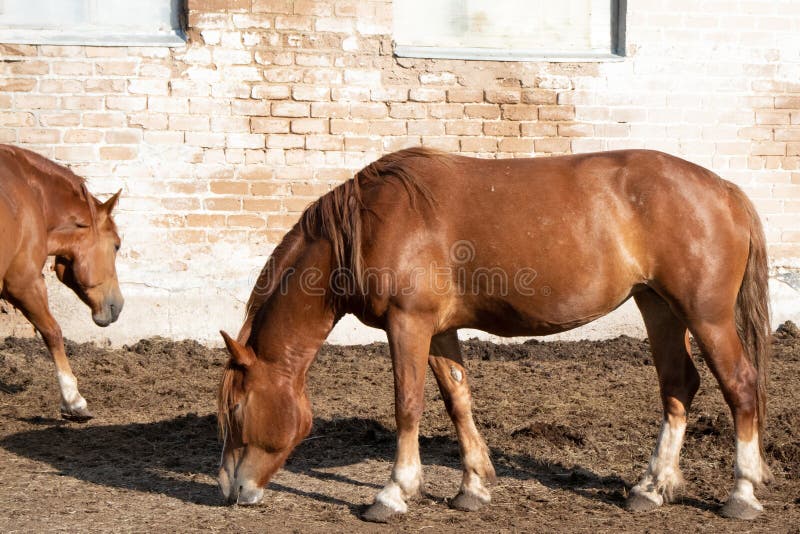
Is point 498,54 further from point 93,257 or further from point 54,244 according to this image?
point 54,244

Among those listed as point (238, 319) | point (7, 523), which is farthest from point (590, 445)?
point (238, 319)

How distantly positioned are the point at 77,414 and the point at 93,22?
384cm

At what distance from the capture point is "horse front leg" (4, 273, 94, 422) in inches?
245

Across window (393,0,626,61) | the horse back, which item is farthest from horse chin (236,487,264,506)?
window (393,0,626,61)

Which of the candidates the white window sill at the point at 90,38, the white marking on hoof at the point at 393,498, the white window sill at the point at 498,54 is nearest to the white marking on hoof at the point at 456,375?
the white marking on hoof at the point at 393,498

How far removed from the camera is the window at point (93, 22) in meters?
8.14

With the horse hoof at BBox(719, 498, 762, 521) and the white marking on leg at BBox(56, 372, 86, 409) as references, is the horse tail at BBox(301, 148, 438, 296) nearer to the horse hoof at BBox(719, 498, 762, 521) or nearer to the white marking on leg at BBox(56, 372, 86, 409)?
the horse hoof at BBox(719, 498, 762, 521)

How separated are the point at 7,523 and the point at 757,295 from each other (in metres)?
3.72

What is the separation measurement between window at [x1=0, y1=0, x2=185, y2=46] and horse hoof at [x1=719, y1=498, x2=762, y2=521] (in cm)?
611

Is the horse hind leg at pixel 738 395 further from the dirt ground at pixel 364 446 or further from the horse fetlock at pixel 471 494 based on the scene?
the horse fetlock at pixel 471 494

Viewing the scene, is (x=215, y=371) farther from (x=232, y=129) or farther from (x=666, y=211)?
(x=666, y=211)

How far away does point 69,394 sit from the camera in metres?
6.27

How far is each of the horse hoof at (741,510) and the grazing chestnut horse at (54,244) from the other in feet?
13.6

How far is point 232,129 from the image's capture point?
328 inches
